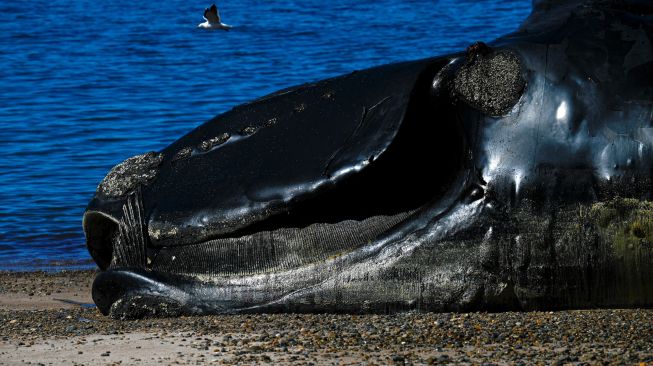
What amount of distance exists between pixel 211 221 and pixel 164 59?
15.8 m

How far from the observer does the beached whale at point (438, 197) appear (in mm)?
6766

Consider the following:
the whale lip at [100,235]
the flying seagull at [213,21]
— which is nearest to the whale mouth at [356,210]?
the whale lip at [100,235]

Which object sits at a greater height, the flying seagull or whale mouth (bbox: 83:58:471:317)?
the flying seagull

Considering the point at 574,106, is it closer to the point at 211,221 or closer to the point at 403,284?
the point at 403,284

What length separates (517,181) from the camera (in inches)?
268

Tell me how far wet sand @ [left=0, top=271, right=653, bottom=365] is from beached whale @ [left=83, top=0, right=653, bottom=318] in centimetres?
18

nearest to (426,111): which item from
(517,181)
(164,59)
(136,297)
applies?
(517,181)

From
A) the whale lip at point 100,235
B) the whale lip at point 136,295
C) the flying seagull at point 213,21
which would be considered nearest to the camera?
the whale lip at point 136,295

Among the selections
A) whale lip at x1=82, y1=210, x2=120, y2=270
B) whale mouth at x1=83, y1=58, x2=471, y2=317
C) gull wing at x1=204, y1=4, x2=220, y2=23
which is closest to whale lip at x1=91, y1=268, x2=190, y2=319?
whale mouth at x1=83, y1=58, x2=471, y2=317

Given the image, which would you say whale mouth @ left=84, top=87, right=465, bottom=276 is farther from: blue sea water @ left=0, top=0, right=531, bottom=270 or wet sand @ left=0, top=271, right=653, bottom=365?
blue sea water @ left=0, top=0, right=531, bottom=270

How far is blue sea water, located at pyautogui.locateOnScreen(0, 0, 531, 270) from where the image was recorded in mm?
13141

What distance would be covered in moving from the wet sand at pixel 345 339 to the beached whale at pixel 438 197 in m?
0.18

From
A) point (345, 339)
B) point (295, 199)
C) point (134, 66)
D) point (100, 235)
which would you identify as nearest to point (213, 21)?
point (134, 66)

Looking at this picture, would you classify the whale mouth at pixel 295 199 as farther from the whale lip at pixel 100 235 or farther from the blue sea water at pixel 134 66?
the blue sea water at pixel 134 66
